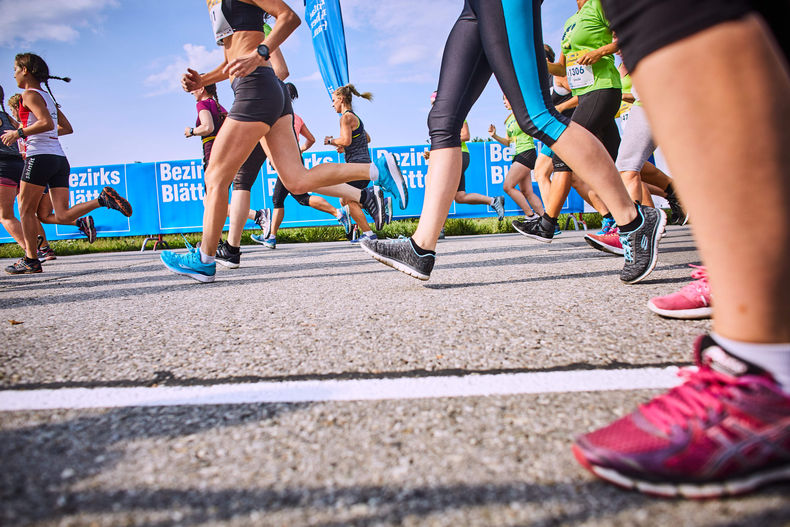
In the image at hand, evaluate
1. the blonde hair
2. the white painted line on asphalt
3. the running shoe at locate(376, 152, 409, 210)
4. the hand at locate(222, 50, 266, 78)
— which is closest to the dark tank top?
the blonde hair

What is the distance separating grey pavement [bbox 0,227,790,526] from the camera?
2.19ft

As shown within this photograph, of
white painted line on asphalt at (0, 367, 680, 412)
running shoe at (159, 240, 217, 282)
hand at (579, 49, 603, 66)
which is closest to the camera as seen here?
white painted line on asphalt at (0, 367, 680, 412)

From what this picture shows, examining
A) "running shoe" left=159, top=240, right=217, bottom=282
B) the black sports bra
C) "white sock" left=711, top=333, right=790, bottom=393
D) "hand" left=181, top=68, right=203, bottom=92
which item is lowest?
"running shoe" left=159, top=240, right=217, bottom=282

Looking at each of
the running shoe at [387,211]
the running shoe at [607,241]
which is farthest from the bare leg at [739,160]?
the running shoe at [387,211]

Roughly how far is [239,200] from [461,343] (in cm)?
353

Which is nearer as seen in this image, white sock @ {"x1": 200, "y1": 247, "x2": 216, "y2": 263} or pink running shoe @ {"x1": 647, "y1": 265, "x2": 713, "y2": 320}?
pink running shoe @ {"x1": 647, "y1": 265, "x2": 713, "y2": 320}

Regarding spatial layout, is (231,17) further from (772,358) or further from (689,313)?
(772,358)

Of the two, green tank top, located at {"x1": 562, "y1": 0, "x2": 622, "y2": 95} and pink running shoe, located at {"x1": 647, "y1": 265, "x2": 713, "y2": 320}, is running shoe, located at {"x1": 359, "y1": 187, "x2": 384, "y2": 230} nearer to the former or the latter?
green tank top, located at {"x1": 562, "y1": 0, "x2": 622, "y2": 95}

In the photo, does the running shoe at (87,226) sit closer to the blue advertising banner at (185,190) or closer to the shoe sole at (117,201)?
the shoe sole at (117,201)

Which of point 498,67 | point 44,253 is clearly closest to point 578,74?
point 498,67

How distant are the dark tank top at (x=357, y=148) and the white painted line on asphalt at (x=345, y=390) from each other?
240 inches

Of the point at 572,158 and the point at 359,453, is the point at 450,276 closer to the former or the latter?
the point at 572,158

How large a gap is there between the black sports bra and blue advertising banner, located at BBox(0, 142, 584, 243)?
8.65 m

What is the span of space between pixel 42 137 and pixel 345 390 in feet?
19.8
